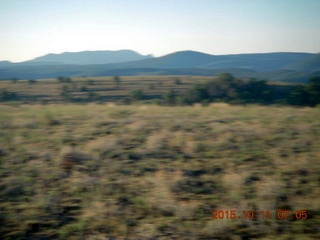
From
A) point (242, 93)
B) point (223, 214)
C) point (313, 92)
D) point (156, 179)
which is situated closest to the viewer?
point (223, 214)

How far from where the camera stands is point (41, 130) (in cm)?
905

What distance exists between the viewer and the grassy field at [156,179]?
4.53 meters

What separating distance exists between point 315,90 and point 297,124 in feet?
95.4

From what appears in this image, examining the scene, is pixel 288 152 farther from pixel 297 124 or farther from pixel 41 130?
pixel 41 130

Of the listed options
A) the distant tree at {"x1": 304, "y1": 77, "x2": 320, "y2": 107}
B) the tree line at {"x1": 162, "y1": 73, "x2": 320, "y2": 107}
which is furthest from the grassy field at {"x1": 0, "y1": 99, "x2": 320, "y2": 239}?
the distant tree at {"x1": 304, "y1": 77, "x2": 320, "y2": 107}

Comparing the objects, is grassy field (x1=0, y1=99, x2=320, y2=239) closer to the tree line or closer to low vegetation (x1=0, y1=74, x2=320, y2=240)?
low vegetation (x1=0, y1=74, x2=320, y2=240)

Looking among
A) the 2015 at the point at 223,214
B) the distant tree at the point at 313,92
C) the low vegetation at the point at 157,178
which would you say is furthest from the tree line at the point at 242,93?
the 2015 at the point at 223,214

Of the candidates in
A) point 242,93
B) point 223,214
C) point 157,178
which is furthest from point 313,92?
point 223,214

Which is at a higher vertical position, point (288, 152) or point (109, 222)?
point (288, 152)

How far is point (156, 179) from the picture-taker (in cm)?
578

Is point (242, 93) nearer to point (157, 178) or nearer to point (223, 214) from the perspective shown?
point (157, 178)

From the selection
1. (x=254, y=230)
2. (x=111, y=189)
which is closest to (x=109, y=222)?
(x=111, y=189)

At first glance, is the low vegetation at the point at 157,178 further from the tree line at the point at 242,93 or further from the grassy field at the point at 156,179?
the tree line at the point at 242,93

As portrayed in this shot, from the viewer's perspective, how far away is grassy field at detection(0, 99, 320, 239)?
4.53 m
